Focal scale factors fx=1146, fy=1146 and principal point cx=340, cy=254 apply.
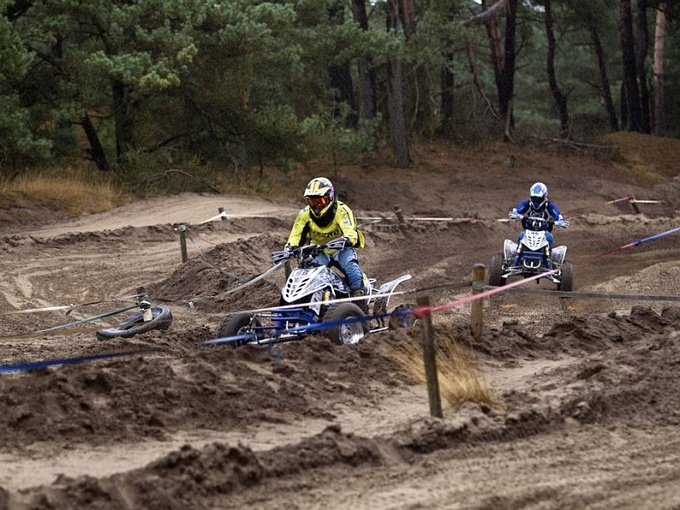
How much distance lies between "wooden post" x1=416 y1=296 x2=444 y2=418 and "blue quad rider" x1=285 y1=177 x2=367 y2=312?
4338 mm

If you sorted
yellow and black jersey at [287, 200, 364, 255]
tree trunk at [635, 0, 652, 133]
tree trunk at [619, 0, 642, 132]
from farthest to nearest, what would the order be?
tree trunk at [635, 0, 652, 133]
tree trunk at [619, 0, 642, 132]
yellow and black jersey at [287, 200, 364, 255]

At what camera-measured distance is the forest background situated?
27.8 m

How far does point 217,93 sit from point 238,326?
19.7 meters

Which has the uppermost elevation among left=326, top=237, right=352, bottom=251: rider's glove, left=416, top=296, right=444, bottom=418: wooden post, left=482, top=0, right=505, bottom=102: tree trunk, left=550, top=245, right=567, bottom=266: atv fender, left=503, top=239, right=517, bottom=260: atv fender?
left=482, top=0, right=505, bottom=102: tree trunk

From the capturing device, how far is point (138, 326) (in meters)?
13.3

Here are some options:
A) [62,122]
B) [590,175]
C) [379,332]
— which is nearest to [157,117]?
[62,122]

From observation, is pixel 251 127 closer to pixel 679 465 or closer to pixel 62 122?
pixel 62 122

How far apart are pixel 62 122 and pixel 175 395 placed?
24463 millimetres

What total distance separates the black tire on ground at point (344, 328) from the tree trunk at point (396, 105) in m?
24.8

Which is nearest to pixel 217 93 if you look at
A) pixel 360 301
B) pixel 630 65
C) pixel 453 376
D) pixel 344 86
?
pixel 344 86

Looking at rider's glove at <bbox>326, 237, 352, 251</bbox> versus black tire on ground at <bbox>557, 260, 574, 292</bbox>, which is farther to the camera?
black tire on ground at <bbox>557, 260, 574, 292</bbox>

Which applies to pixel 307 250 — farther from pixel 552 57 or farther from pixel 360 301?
pixel 552 57

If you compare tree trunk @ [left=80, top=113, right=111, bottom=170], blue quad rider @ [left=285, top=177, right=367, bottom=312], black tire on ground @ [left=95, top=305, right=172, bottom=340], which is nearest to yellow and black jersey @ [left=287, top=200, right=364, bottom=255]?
blue quad rider @ [left=285, top=177, right=367, bottom=312]

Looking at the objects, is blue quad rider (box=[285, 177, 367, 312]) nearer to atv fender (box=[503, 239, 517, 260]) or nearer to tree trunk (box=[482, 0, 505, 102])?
atv fender (box=[503, 239, 517, 260])
